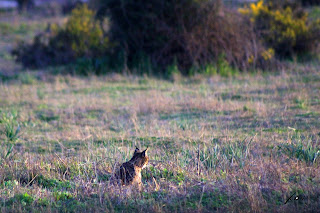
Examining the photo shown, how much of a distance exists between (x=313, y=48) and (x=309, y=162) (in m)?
11.7

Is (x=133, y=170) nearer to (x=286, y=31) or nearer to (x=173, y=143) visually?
(x=173, y=143)

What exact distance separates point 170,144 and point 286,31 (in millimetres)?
11227

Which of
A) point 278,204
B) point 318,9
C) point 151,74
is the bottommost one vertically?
point 278,204

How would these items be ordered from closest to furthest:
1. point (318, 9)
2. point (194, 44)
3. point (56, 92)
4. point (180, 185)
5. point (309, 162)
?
point (180, 185) → point (309, 162) → point (56, 92) → point (194, 44) → point (318, 9)

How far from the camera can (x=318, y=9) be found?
21.2 meters

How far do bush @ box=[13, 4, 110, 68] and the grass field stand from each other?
530cm

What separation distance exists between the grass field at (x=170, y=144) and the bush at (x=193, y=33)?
1.88 metres

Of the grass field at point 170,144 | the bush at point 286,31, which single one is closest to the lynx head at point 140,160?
the grass field at point 170,144

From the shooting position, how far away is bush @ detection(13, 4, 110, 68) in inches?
685

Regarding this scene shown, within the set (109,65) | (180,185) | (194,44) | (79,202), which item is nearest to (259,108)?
(180,185)

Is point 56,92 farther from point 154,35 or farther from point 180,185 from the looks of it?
point 180,185

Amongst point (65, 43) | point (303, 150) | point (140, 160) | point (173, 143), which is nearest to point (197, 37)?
point (65, 43)

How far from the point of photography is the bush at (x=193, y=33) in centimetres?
1402

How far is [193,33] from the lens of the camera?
46.4 feet
